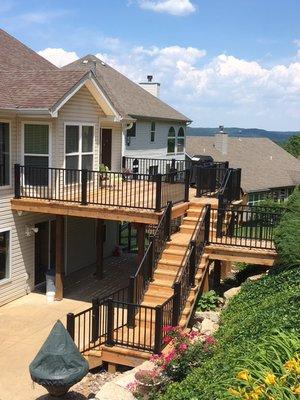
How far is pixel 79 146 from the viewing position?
641 inches

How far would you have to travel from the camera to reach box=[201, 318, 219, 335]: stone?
37.9 feet

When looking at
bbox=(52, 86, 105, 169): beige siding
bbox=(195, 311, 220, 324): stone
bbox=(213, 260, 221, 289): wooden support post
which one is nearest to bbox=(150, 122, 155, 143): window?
bbox=(52, 86, 105, 169): beige siding

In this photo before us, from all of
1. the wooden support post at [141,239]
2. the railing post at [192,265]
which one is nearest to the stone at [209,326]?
the railing post at [192,265]

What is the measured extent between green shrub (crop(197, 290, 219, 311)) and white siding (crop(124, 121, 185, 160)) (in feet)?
44.7

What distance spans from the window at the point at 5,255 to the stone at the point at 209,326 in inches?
242

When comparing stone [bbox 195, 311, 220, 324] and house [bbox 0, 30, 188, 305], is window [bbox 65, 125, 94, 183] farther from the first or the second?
stone [bbox 195, 311, 220, 324]

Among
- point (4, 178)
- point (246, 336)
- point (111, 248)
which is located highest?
point (4, 178)

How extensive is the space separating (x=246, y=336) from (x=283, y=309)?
86 centimetres

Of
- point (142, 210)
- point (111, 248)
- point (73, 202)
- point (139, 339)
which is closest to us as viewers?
point (139, 339)

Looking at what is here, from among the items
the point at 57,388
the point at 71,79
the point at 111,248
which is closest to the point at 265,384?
the point at 57,388

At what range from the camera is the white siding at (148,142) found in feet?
88.2

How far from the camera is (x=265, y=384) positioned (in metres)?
5.29

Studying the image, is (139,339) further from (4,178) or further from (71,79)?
(71,79)

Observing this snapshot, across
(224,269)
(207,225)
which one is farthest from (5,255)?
(224,269)
